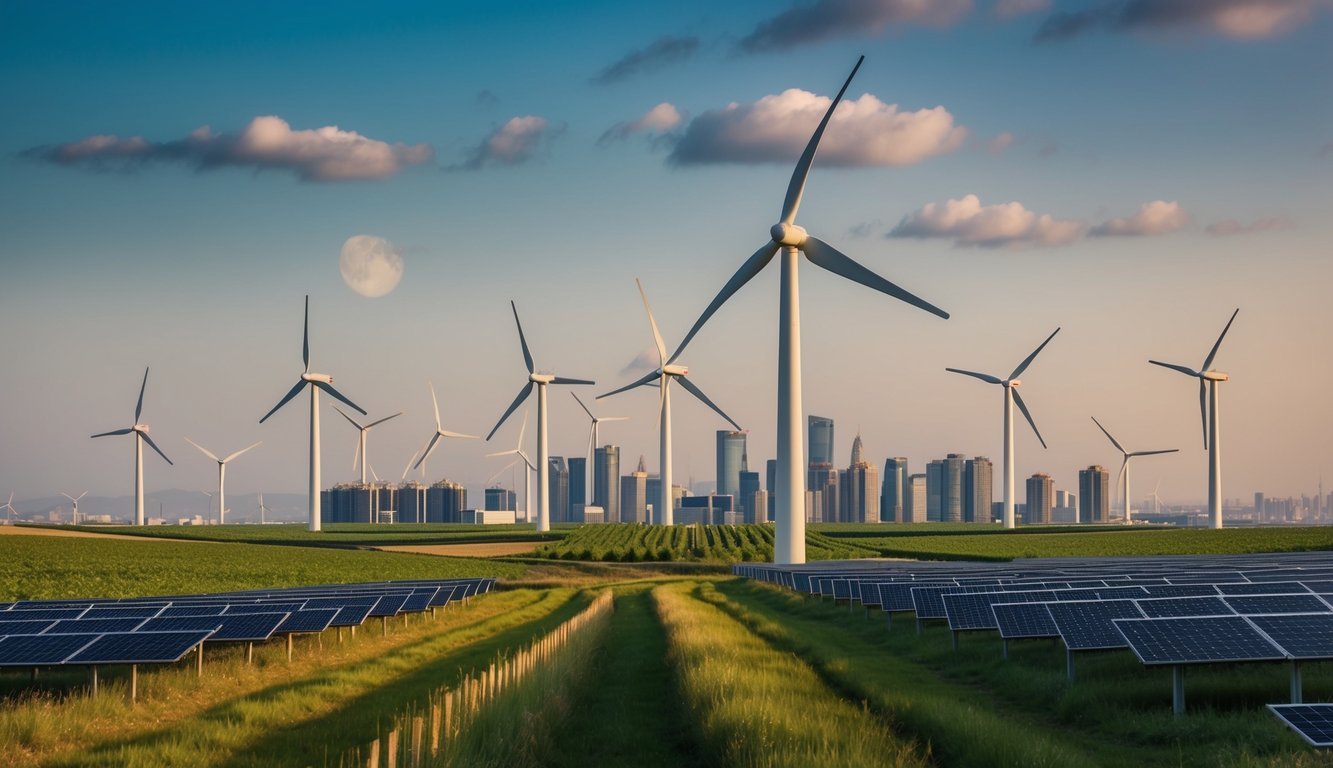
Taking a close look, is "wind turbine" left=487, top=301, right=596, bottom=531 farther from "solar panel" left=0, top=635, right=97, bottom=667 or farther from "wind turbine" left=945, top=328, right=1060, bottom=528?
"solar panel" left=0, top=635, right=97, bottom=667

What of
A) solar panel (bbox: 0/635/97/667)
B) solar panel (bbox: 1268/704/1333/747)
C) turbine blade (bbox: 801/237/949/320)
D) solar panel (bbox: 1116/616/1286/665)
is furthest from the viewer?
turbine blade (bbox: 801/237/949/320)

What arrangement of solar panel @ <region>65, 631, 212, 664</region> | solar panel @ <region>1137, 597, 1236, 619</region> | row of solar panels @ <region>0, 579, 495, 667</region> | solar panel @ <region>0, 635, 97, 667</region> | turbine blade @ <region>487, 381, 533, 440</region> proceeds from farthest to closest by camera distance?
turbine blade @ <region>487, 381, 533, 440</region> < row of solar panels @ <region>0, 579, 495, 667</region> < solar panel @ <region>65, 631, 212, 664</region> < solar panel @ <region>0, 635, 97, 667</region> < solar panel @ <region>1137, 597, 1236, 619</region>

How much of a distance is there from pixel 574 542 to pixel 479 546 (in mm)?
10958

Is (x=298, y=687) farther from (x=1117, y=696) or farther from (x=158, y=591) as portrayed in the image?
(x=158, y=591)

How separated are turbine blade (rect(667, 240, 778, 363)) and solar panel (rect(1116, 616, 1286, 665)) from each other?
5950cm

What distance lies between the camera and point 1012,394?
157125mm

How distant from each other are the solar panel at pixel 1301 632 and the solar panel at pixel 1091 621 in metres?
2.65

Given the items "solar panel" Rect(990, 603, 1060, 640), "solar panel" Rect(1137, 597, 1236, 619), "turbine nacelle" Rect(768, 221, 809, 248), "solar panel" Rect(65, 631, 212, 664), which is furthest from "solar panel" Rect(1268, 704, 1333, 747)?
"turbine nacelle" Rect(768, 221, 809, 248)

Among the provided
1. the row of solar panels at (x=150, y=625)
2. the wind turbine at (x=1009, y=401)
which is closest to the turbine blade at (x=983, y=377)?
the wind turbine at (x=1009, y=401)

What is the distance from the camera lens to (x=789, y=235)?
3073 inches

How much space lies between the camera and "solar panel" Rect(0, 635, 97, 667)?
24172 millimetres

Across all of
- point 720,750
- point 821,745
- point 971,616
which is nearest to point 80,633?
point 720,750

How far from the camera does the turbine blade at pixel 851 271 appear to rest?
68188 millimetres

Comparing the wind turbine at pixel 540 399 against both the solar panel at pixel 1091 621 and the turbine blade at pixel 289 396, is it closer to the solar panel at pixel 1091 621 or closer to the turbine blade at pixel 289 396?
the turbine blade at pixel 289 396
